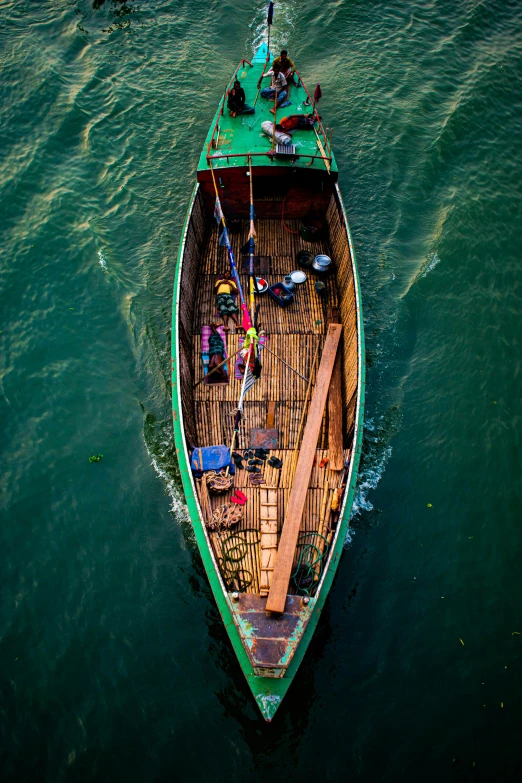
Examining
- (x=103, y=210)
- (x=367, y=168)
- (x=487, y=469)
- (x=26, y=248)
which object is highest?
(x=367, y=168)

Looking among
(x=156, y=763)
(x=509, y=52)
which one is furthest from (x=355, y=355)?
(x=509, y=52)

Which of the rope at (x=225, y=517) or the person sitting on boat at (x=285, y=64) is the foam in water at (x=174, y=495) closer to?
the rope at (x=225, y=517)

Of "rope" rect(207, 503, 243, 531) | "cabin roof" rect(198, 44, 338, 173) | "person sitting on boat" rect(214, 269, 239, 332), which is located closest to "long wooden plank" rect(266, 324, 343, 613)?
"rope" rect(207, 503, 243, 531)

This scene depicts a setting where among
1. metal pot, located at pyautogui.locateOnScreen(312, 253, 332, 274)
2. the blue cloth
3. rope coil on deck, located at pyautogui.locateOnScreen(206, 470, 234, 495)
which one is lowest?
rope coil on deck, located at pyautogui.locateOnScreen(206, 470, 234, 495)

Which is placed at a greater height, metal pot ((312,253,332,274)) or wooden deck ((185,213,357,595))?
metal pot ((312,253,332,274))

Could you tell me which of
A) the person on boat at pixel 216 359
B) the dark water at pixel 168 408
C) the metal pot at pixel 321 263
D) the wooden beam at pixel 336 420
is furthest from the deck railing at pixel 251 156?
the wooden beam at pixel 336 420

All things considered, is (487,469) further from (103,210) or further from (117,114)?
(117,114)

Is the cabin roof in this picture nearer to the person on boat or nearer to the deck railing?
the deck railing
